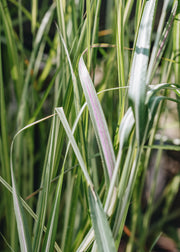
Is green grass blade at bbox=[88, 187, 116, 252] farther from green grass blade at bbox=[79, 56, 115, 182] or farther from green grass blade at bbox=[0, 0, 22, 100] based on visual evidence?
green grass blade at bbox=[0, 0, 22, 100]

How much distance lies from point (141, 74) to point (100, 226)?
126 millimetres

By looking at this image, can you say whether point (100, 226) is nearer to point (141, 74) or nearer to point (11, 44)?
point (141, 74)

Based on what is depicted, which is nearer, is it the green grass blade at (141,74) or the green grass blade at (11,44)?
the green grass blade at (141,74)

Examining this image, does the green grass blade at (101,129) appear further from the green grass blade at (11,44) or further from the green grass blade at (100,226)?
the green grass blade at (11,44)

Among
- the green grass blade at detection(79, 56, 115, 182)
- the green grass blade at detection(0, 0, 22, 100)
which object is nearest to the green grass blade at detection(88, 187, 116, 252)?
the green grass blade at detection(79, 56, 115, 182)

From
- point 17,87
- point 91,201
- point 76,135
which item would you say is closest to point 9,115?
point 17,87

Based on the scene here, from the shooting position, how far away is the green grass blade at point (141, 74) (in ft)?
0.71

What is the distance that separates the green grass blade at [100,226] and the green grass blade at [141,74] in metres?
0.06

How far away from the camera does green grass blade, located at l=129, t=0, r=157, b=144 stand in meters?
0.21

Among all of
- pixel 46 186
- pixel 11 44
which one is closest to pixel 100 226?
pixel 46 186

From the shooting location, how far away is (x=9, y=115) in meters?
0.74

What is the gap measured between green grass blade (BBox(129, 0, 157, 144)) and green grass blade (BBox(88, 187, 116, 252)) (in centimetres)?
6

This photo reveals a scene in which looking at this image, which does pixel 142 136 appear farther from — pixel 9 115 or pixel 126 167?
pixel 9 115

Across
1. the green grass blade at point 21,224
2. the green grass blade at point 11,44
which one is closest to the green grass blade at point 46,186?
the green grass blade at point 21,224
